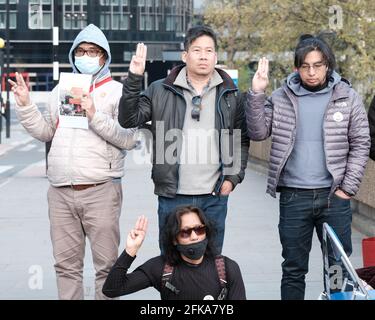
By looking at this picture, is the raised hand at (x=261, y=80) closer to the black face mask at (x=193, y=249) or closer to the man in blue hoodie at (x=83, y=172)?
the man in blue hoodie at (x=83, y=172)

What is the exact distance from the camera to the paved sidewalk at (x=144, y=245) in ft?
24.9

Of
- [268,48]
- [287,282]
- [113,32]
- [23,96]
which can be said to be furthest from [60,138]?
[113,32]

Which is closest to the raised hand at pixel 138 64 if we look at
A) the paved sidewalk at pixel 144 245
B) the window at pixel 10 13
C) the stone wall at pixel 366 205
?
the paved sidewalk at pixel 144 245

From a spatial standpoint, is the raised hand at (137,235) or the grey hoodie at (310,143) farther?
the grey hoodie at (310,143)

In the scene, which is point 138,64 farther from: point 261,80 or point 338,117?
point 338,117

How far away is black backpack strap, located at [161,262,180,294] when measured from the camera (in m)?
4.79

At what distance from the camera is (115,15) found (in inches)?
2963

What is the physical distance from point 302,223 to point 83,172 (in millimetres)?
1307

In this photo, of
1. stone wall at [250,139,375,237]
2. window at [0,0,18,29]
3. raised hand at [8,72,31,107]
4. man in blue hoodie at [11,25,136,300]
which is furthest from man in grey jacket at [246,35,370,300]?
window at [0,0,18,29]

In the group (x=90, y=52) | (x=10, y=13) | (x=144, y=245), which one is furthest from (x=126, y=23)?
(x=90, y=52)

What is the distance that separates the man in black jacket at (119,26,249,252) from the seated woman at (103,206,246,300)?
0.65m

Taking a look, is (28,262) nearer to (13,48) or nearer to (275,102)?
(275,102)

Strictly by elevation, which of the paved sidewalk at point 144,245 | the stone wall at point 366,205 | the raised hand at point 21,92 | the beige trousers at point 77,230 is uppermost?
the raised hand at point 21,92

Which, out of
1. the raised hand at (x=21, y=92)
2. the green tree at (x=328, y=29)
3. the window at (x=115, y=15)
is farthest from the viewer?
the window at (x=115, y=15)
